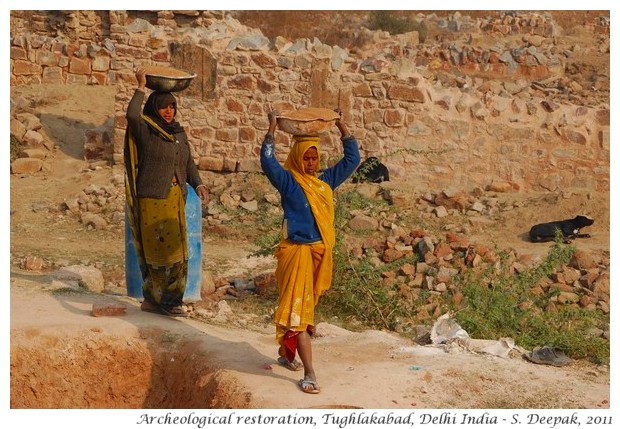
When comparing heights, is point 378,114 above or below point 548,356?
above

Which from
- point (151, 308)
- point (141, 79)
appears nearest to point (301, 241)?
point (141, 79)

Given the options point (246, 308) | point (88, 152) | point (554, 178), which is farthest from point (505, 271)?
point (88, 152)

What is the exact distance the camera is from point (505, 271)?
10414mm

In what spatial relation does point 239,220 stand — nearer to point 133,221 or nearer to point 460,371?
point 133,221

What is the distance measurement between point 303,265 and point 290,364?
677mm

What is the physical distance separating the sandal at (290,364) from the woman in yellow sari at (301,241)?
21 cm

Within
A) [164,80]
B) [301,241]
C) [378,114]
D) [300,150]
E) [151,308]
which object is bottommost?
[151,308]

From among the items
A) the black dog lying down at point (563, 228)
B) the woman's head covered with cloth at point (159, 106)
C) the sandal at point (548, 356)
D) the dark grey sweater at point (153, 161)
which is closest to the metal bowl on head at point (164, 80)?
the woman's head covered with cloth at point (159, 106)

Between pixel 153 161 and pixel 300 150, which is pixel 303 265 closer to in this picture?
pixel 300 150

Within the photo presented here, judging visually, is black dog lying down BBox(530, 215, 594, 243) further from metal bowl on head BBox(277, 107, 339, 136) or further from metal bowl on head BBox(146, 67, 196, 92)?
metal bowl on head BBox(277, 107, 339, 136)

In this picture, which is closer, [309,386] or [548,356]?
[309,386]

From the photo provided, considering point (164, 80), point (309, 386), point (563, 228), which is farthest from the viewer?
point (563, 228)

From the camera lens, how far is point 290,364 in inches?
270

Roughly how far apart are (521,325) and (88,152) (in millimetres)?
7229
